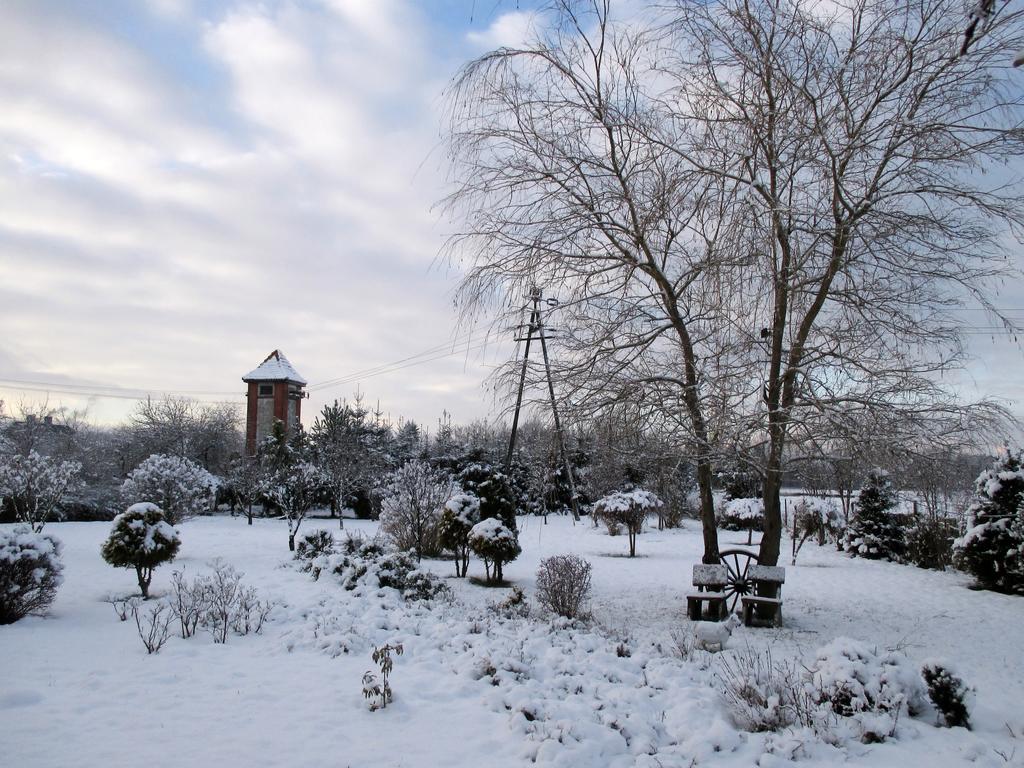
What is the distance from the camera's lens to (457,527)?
12.1 m

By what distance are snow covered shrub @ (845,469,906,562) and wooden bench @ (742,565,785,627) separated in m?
8.41

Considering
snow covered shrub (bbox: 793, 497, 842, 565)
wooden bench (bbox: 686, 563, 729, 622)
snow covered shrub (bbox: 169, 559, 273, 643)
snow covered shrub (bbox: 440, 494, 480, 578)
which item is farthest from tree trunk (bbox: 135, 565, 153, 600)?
snow covered shrub (bbox: 793, 497, 842, 565)

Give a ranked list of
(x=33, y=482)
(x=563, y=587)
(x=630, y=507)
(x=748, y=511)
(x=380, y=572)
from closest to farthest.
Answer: (x=563, y=587) < (x=380, y=572) < (x=33, y=482) < (x=630, y=507) < (x=748, y=511)

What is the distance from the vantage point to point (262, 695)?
5152 millimetres

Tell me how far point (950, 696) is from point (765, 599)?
354 centimetres

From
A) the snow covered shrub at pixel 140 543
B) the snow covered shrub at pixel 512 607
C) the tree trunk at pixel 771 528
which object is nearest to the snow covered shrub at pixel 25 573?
the snow covered shrub at pixel 140 543

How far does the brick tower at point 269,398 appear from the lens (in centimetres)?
3366

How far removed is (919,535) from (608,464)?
33.6 ft

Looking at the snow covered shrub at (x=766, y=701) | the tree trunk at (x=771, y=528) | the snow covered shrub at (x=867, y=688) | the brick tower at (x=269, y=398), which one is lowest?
the snow covered shrub at (x=766, y=701)

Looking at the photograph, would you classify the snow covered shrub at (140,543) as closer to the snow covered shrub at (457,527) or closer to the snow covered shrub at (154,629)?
the snow covered shrub at (154,629)

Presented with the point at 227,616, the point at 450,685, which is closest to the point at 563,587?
the point at 450,685

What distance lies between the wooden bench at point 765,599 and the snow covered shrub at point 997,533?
5.45m

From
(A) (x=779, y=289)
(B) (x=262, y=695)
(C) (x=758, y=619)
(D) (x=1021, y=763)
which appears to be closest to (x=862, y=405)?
(A) (x=779, y=289)

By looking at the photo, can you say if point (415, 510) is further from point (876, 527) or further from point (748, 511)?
point (876, 527)
